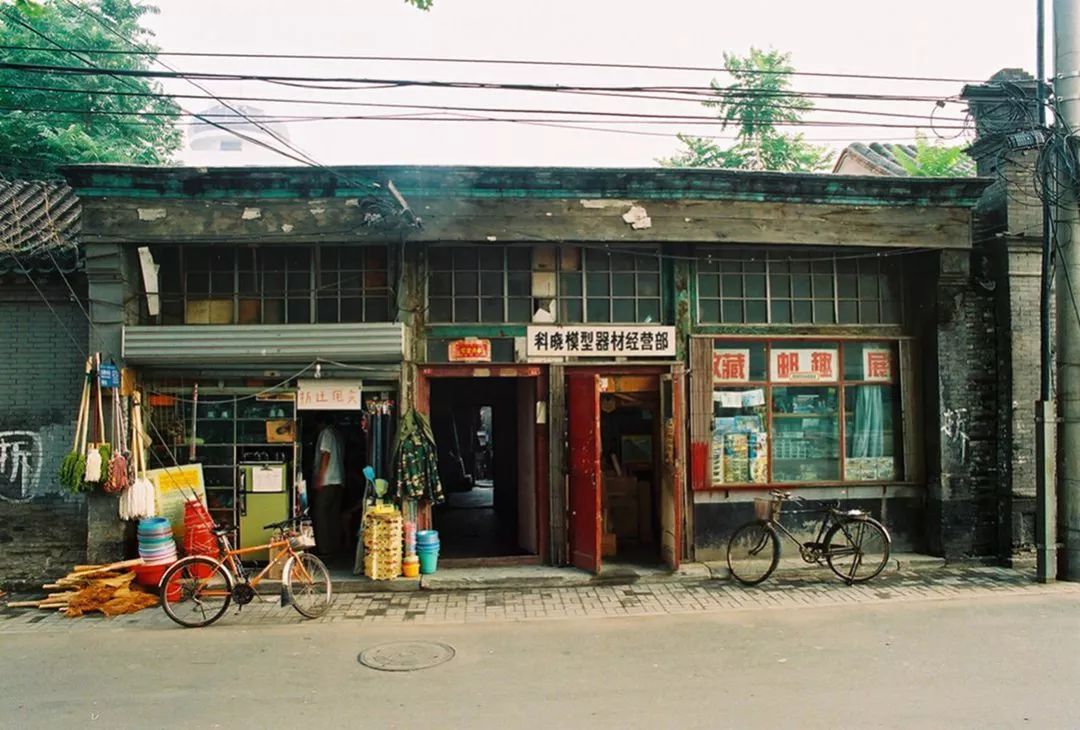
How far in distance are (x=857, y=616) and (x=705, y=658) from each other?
236cm

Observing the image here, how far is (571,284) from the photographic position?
10562mm

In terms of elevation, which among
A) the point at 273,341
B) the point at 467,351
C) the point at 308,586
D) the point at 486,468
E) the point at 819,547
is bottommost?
the point at 486,468

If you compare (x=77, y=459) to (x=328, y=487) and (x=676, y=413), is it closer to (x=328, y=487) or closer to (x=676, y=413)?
(x=328, y=487)

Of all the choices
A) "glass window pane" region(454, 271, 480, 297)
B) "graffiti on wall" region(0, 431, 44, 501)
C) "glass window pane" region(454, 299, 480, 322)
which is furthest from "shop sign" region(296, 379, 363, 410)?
"graffiti on wall" region(0, 431, 44, 501)

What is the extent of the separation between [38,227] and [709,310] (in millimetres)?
9238

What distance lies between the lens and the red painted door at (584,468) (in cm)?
978

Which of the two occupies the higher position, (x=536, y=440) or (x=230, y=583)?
(x=536, y=440)

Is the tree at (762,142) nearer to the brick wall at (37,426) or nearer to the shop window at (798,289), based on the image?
the shop window at (798,289)

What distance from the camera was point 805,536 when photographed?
10867 millimetres

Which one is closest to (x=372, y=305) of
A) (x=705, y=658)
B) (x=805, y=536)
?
(x=705, y=658)

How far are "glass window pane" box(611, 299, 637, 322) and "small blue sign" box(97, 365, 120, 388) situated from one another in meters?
6.21

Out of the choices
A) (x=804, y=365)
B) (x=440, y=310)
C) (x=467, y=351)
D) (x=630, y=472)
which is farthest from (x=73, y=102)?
(x=804, y=365)

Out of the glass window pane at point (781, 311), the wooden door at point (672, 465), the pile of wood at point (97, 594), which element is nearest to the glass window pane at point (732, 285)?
the glass window pane at point (781, 311)

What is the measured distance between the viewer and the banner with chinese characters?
10.3m
